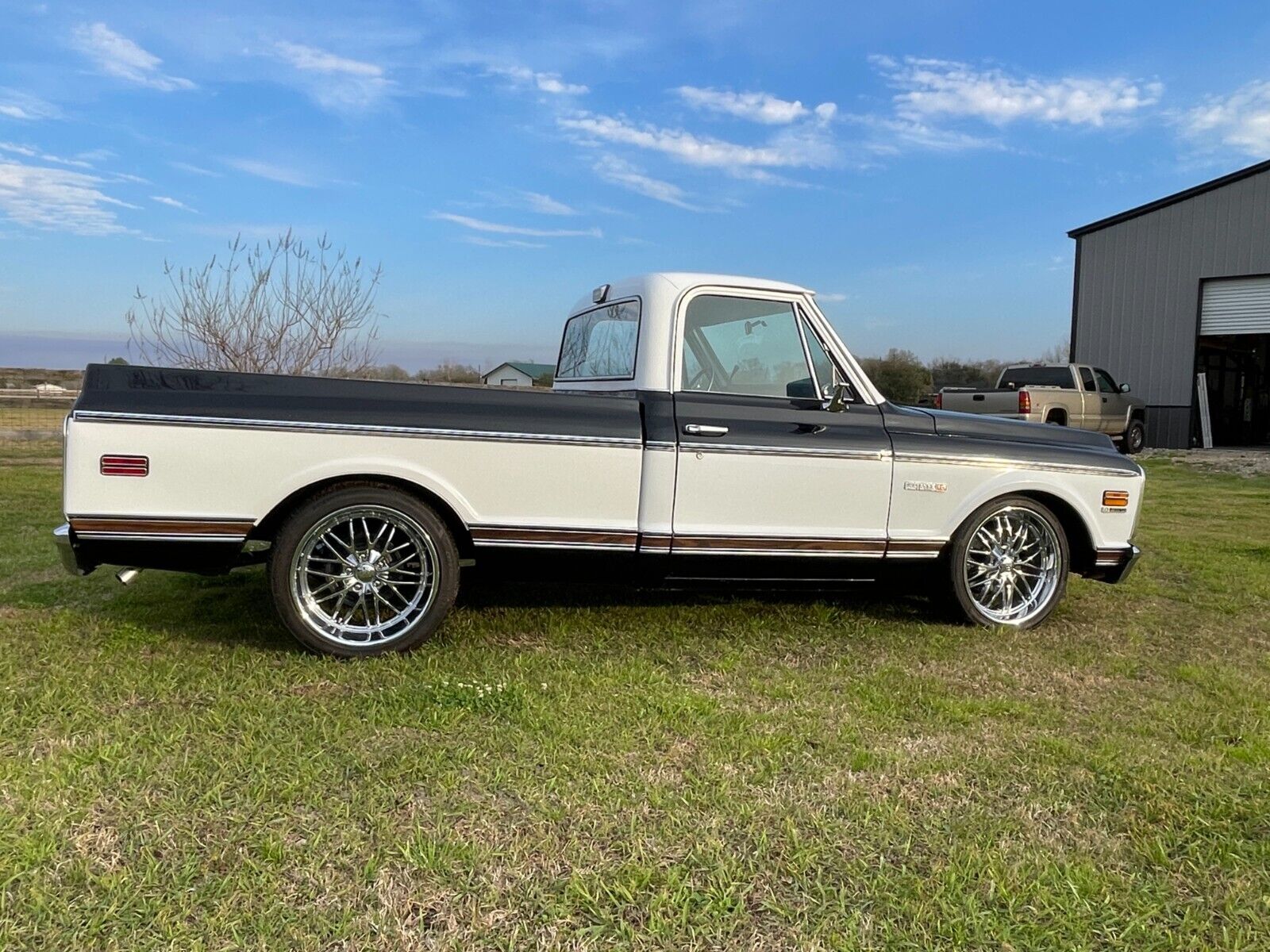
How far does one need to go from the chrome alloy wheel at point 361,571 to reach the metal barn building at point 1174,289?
20.1 metres

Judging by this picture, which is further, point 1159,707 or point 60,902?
point 1159,707

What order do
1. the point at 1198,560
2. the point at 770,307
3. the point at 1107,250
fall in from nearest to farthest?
the point at 770,307, the point at 1198,560, the point at 1107,250

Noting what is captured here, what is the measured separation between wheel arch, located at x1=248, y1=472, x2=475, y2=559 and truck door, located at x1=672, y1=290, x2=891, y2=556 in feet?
3.69

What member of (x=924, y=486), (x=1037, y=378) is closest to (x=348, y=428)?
(x=924, y=486)

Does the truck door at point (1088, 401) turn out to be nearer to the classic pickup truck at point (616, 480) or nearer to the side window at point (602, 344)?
the classic pickup truck at point (616, 480)

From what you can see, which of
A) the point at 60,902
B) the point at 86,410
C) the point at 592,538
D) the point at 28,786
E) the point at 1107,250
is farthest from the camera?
the point at 1107,250

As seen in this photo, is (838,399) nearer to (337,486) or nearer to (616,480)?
(616,480)

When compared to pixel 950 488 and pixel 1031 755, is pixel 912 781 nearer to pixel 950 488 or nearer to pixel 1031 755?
pixel 1031 755

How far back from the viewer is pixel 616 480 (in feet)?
13.9

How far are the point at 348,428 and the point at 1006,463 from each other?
339 centimetres

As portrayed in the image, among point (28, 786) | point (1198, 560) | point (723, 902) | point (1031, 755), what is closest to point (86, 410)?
point (28, 786)

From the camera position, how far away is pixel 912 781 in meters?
3.01

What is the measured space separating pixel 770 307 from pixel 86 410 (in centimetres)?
322

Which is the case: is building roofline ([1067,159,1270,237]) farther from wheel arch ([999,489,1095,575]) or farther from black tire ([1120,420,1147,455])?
wheel arch ([999,489,1095,575])
